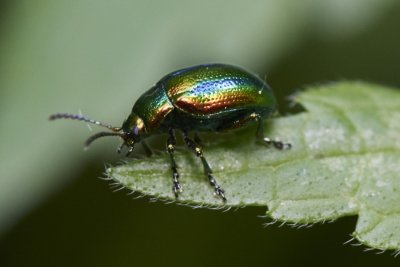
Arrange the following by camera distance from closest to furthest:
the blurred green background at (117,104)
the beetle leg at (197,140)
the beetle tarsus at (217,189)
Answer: the beetle tarsus at (217,189)
the beetle leg at (197,140)
the blurred green background at (117,104)

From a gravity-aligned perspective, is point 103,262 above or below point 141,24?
below

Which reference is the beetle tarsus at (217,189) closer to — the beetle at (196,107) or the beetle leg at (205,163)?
the beetle leg at (205,163)

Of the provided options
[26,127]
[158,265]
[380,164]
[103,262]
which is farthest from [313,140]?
[26,127]

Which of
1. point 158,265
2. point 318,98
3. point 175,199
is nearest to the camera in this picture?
point 175,199

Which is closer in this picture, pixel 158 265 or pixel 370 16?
pixel 158 265

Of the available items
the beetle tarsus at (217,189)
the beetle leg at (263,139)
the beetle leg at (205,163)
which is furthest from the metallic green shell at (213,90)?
the beetle tarsus at (217,189)

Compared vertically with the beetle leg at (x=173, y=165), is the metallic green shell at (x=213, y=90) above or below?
above

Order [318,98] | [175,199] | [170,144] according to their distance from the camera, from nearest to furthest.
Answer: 1. [175,199]
2. [170,144]
3. [318,98]

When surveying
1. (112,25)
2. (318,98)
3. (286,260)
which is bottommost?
(286,260)

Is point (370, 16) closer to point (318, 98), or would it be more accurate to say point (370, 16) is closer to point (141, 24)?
point (318, 98)

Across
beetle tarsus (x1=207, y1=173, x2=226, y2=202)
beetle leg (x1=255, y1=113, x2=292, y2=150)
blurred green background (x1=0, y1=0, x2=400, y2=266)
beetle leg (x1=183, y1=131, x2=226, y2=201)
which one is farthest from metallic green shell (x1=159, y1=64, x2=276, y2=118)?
blurred green background (x1=0, y1=0, x2=400, y2=266)
